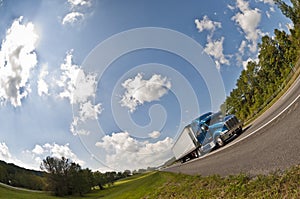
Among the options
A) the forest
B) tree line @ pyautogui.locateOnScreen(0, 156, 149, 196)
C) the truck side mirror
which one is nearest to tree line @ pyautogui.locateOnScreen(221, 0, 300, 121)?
the forest

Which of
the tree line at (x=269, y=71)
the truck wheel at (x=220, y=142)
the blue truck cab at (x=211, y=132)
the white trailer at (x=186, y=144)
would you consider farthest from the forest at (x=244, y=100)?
the white trailer at (x=186, y=144)

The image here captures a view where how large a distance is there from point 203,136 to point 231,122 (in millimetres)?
2588

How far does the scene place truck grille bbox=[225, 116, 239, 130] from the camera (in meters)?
20.0

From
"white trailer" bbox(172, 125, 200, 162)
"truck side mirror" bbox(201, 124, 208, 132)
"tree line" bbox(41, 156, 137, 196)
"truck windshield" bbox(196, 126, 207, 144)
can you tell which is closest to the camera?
"tree line" bbox(41, 156, 137, 196)

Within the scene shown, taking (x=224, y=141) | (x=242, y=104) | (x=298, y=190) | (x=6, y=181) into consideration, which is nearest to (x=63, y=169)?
(x=6, y=181)

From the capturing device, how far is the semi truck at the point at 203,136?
1889 cm

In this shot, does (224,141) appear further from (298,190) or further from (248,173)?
(298,190)

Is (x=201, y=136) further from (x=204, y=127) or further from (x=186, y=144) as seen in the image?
(x=186, y=144)

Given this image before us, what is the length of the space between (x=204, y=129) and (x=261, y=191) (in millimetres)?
13124

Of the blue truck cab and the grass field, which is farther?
the blue truck cab

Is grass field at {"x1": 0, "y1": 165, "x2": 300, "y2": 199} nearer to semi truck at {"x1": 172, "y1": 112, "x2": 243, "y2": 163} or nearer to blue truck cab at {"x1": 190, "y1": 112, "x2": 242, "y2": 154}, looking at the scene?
blue truck cab at {"x1": 190, "y1": 112, "x2": 242, "y2": 154}

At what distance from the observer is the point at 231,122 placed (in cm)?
2028

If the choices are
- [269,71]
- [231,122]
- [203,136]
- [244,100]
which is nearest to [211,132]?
[203,136]

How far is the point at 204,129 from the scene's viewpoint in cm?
1886
